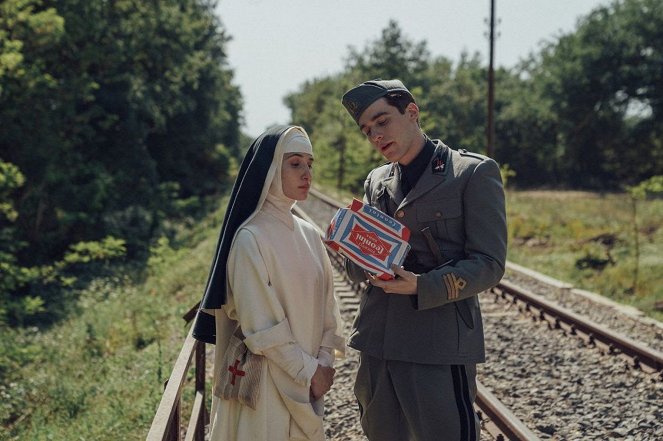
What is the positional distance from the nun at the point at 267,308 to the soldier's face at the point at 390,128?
302mm

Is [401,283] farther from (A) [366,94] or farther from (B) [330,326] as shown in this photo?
(A) [366,94]

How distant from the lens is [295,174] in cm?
280

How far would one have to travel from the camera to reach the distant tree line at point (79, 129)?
16047 millimetres

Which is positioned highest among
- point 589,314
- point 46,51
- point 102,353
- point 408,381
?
point 46,51

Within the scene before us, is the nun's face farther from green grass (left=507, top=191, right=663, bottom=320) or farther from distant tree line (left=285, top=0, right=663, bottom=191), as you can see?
distant tree line (left=285, top=0, right=663, bottom=191)

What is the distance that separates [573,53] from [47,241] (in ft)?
129

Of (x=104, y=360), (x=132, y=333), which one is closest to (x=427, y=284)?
(x=104, y=360)

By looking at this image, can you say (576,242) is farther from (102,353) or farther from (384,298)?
(384,298)

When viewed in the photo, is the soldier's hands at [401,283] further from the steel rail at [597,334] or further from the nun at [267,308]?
the steel rail at [597,334]

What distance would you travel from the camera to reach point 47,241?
801 inches

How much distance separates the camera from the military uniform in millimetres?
2531

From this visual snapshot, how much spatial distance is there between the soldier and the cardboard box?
0.07 meters

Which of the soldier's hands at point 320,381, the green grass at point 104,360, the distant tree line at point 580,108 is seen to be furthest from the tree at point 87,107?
the soldier's hands at point 320,381

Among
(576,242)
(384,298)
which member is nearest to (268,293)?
(384,298)
